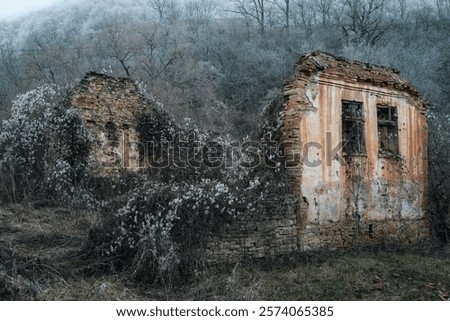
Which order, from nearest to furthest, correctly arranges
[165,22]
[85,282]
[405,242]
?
[85,282]
[405,242]
[165,22]

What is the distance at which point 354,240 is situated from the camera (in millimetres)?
9711

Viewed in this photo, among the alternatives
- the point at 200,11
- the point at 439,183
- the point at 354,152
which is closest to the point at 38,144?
the point at 354,152

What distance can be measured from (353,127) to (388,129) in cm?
134

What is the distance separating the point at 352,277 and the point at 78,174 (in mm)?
9017

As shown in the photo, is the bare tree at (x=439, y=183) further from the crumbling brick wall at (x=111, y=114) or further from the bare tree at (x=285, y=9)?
the bare tree at (x=285, y=9)

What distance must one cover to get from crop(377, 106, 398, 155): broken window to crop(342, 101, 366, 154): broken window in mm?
842

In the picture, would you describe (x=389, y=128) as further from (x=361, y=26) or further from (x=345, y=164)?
(x=361, y=26)

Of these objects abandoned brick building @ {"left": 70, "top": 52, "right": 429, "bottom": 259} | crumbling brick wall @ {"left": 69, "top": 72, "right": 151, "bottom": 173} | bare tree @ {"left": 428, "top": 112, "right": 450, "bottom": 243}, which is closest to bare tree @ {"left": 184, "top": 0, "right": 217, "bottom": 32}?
crumbling brick wall @ {"left": 69, "top": 72, "right": 151, "bottom": 173}

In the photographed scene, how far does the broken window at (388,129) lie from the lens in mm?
10954

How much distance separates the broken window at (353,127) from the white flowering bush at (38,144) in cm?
774

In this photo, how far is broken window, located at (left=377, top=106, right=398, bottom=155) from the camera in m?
11.0

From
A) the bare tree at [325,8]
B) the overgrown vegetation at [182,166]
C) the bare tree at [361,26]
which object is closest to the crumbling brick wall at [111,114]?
the overgrown vegetation at [182,166]
